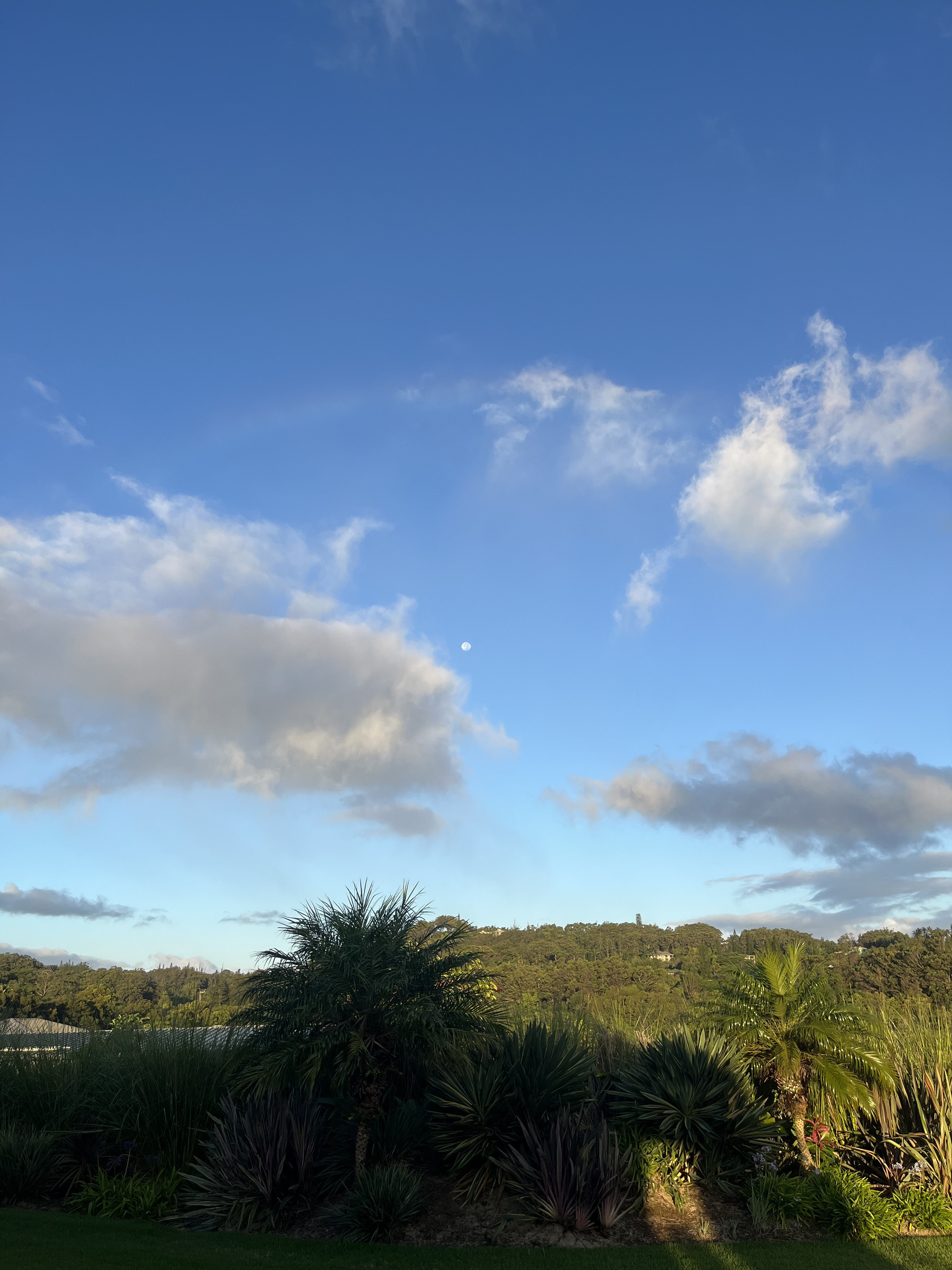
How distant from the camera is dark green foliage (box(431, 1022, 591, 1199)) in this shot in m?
11.0

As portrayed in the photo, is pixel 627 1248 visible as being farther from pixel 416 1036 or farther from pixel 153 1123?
pixel 153 1123

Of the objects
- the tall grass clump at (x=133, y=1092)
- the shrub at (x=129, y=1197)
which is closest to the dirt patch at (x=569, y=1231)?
the shrub at (x=129, y=1197)

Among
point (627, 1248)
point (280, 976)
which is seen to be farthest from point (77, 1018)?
point (627, 1248)

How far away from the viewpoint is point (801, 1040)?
40.5ft

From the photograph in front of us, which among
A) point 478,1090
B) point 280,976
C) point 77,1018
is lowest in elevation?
point 77,1018

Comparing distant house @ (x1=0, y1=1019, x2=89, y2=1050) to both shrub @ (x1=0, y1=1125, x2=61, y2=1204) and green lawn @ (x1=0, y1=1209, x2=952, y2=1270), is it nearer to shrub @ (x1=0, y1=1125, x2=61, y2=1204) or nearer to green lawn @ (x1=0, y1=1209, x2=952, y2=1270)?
shrub @ (x1=0, y1=1125, x2=61, y2=1204)

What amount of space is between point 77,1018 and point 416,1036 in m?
42.5

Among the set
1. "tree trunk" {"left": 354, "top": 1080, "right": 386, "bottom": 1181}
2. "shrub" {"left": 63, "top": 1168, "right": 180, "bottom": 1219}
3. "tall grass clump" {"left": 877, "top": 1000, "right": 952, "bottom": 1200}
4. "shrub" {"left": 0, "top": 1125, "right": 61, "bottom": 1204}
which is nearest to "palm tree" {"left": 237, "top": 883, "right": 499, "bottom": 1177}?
"tree trunk" {"left": 354, "top": 1080, "right": 386, "bottom": 1181}

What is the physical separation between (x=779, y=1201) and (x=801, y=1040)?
239 cm

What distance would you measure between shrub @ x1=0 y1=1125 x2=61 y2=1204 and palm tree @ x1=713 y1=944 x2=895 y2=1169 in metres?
10.9

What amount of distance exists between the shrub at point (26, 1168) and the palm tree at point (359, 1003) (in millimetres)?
3944

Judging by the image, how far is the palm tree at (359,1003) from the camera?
11148mm

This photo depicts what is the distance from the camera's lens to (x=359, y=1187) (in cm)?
1050

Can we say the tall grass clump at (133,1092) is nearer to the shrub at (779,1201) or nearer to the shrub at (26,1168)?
the shrub at (26,1168)
